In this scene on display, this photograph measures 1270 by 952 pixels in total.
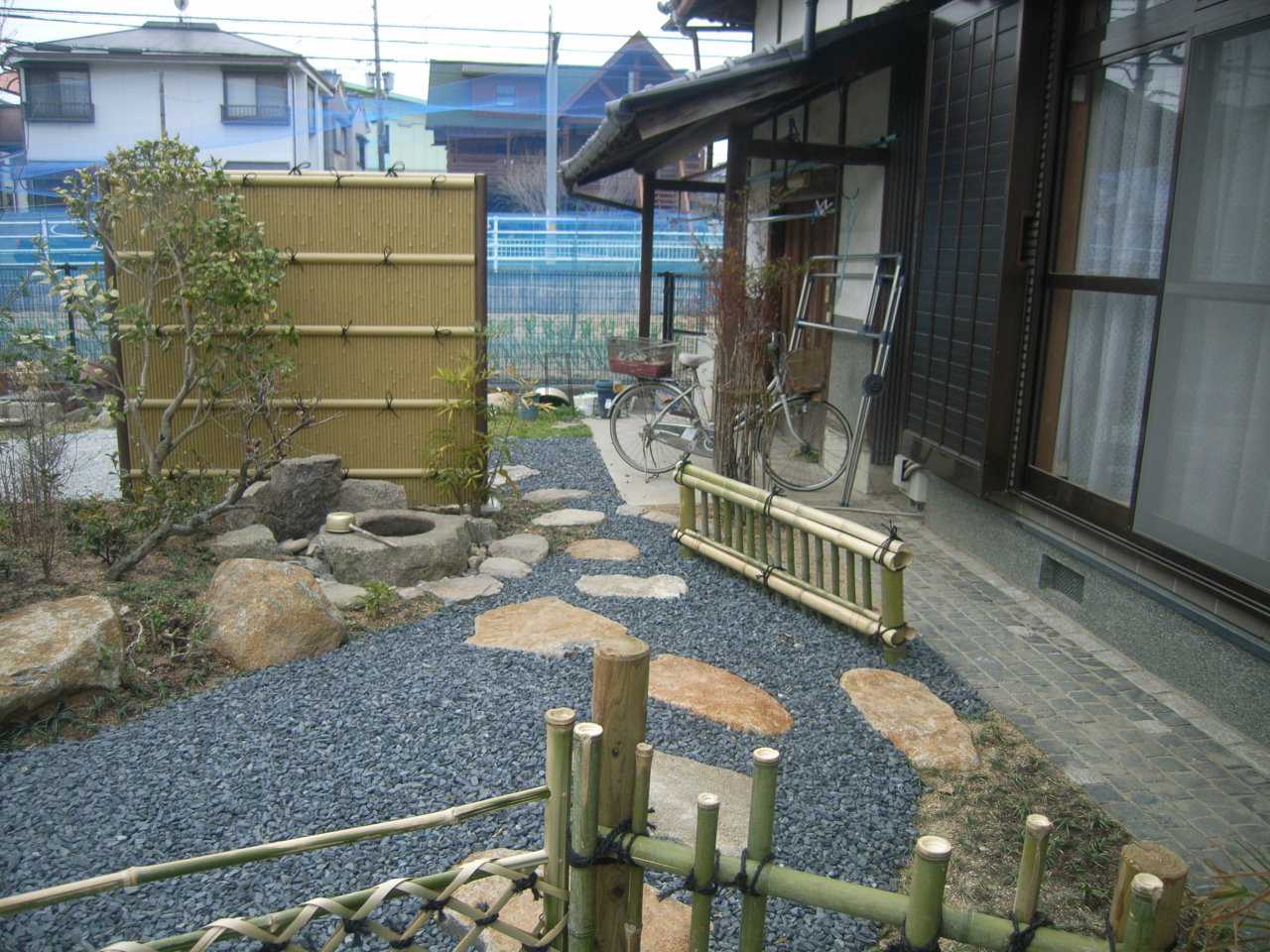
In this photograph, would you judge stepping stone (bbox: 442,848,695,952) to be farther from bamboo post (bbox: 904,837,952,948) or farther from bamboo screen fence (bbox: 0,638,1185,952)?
bamboo post (bbox: 904,837,952,948)

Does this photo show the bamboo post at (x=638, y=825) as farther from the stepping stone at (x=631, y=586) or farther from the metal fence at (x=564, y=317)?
the metal fence at (x=564, y=317)

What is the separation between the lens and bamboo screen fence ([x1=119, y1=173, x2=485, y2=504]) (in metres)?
6.42

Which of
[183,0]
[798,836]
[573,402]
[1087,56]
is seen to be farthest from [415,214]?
[183,0]

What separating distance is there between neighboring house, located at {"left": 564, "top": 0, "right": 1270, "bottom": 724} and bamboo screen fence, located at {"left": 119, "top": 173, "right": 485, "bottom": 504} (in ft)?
5.16

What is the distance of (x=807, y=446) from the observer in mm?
7629

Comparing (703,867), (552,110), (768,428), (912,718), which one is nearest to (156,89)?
(552,110)

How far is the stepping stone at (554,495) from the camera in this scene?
7494 millimetres

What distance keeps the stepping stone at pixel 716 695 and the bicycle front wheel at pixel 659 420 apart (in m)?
3.74

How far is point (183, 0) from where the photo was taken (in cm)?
2877

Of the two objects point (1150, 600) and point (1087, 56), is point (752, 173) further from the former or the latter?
point (1150, 600)

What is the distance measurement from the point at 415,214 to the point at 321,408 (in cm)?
147

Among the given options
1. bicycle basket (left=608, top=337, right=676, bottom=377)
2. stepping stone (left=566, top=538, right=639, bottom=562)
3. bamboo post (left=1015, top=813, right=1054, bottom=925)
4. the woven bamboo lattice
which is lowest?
stepping stone (left=566, top=538, right=639, bottom=562)

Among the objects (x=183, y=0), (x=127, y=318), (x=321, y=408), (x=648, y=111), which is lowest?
(x=321, y=408)

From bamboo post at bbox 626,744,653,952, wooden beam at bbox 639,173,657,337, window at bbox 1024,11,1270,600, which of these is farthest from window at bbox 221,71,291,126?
bamboo post at bbox 626,744,653,952
